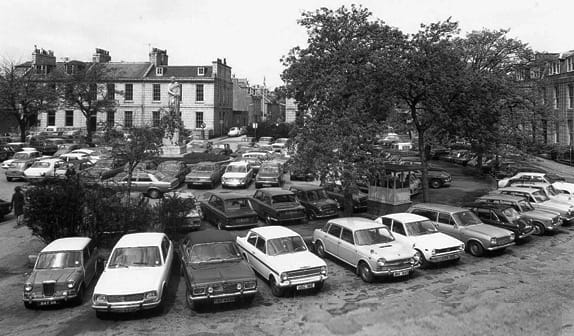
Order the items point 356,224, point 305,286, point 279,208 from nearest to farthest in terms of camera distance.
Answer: point 305,286, point 356,224, point 279,208

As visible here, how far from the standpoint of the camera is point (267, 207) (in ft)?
63.7

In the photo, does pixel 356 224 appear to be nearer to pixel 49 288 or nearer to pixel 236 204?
pixel 236 204

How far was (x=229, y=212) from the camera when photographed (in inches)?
705

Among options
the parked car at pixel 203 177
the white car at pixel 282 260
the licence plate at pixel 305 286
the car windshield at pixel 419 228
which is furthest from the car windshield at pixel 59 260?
the parked car at pixel 203 177

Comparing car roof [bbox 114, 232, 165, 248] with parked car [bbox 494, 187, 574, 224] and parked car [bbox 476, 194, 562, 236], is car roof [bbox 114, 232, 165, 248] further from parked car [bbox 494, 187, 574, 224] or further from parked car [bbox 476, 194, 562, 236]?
parked car [bbox 494, 187, 574, 224]

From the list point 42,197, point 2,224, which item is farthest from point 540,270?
point 2,224

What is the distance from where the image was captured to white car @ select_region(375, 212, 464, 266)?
13.9 m

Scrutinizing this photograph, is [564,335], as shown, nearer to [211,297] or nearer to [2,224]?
[211,297]

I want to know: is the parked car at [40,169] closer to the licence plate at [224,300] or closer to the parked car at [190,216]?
the parked car at [190,216]

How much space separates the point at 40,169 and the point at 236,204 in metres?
16.5

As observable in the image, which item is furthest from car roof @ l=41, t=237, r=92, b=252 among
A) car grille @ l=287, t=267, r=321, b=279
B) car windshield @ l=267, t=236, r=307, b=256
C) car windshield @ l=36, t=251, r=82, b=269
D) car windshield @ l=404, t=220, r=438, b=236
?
car windshield @ l=404, t=220, r=438, b=236

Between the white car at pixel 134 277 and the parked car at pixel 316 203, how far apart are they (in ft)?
28.8

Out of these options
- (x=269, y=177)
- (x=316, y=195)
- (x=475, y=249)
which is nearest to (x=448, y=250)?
(x=475, y=249)

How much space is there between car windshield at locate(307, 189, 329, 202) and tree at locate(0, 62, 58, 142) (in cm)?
3760
